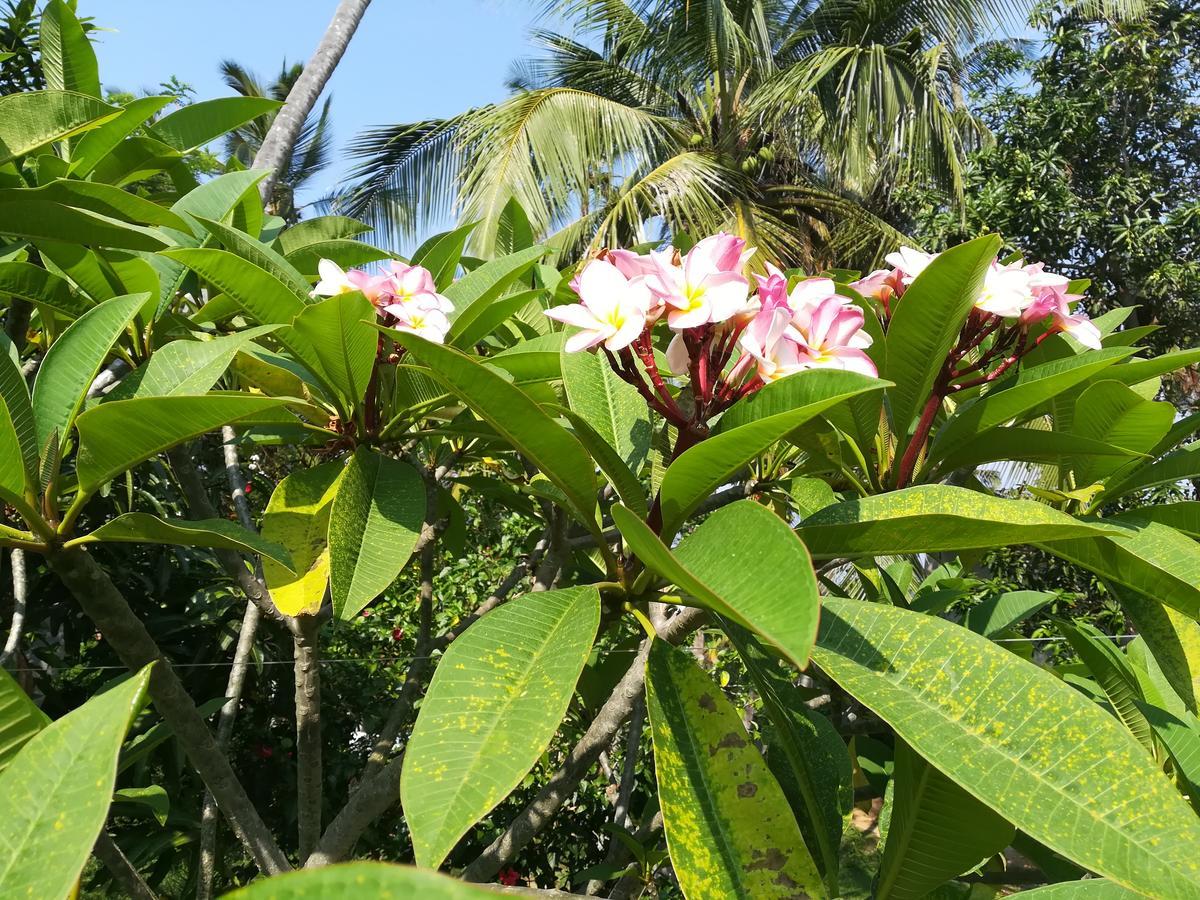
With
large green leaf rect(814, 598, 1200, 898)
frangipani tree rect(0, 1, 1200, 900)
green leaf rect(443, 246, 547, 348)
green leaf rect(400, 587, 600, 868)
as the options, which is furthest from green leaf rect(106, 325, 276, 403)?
large green leaf rect(814, 598, 1200, 898)

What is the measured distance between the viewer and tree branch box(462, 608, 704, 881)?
89 centimetres

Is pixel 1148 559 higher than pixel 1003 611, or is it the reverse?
pixel 1148 559

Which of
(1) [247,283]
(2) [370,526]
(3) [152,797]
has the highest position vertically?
(1) [247,283]

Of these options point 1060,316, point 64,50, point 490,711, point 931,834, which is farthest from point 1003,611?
point 64,50

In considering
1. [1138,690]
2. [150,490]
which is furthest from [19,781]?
[150,490]

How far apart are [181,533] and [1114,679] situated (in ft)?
3.45

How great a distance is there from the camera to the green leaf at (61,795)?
0.39 m

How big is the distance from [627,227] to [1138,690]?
8.90 metres

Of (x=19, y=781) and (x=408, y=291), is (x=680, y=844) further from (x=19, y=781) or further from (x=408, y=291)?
(x=408, y=291)

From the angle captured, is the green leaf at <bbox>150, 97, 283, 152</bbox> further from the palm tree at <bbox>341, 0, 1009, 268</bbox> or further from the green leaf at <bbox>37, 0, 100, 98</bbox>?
the palm tree at <bbox>341, 0, 1009, 268</bbox>

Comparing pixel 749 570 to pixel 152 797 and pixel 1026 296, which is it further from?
pixel 152 797

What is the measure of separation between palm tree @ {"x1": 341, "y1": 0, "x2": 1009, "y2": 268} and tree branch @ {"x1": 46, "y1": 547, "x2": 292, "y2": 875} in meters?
7.92

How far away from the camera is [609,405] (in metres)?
0.97

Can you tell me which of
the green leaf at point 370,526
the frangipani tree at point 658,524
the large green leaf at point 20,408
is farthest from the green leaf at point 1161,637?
the large green leaf at point 20,408
